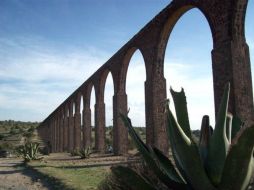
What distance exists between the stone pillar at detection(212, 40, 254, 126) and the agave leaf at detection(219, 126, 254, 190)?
290 inches

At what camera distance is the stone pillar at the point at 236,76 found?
9609 millimetres

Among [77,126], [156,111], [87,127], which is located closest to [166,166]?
[156,111]

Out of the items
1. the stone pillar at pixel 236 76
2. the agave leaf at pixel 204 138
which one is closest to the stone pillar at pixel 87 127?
the stone pillar at pixel 236 76

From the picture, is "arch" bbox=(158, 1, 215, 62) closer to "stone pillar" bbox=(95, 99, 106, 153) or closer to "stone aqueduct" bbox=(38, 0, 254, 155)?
"stone aqueduct" bbox=(38, 0, 254, 155)

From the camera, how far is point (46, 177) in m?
9.92

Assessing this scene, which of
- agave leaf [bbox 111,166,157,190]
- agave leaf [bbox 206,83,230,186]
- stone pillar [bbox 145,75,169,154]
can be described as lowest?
agave leaf [bbox 111,166,157,190]

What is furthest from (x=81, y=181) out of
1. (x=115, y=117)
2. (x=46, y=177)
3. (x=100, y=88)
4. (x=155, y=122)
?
(x=100, y=88)

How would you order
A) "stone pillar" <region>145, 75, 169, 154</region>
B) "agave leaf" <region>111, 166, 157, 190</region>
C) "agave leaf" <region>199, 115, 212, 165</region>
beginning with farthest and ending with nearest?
1. "stone pillar" <region>145, 75, 169, 154</region>
2. "agave leaf" <region>111, 166, 157, 190</region>
3. "agave leaf" <region>199, 115, 212, 165</region>

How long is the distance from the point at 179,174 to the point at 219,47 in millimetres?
7711

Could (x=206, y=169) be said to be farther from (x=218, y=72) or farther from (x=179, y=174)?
(x=218, y=72)

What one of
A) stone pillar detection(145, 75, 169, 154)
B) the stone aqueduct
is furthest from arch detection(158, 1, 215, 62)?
stone pillar detection(145, 75, 169, 154)

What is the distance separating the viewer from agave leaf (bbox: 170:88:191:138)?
2.68 m

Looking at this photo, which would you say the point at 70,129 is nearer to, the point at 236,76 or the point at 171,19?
the point at 171,19

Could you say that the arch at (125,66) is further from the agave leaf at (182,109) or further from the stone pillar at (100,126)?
the agave leaf at (182,109)
